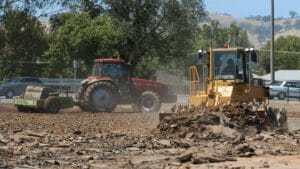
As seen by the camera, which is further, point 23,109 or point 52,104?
point 23,109

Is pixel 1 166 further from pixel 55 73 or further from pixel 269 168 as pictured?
pixel 55 73

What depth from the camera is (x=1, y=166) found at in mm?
13398

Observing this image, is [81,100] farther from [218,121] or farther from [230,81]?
[218,121]

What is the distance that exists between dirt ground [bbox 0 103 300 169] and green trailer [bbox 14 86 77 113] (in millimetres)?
6586

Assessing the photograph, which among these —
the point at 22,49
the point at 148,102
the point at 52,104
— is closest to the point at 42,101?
the point at 52,104

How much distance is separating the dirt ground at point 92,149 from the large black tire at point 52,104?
21.3ft

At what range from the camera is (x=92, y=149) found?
16.4 m

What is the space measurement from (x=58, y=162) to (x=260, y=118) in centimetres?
904

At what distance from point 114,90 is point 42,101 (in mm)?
3555

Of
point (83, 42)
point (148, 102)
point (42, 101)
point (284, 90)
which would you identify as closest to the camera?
point (42, 101)

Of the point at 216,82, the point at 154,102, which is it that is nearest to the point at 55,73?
the point at 154,102

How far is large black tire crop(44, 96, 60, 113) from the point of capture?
1238 inches

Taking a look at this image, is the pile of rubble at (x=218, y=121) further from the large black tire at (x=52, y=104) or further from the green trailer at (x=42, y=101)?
the green trailer at (x=42, y=101)

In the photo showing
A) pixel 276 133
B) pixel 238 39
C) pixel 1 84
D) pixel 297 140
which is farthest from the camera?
pixel 238 39
